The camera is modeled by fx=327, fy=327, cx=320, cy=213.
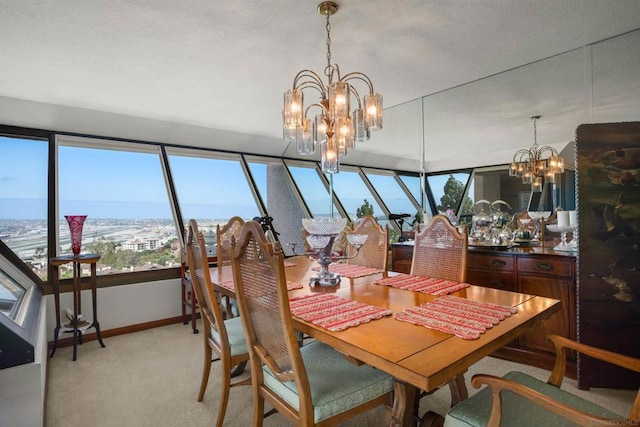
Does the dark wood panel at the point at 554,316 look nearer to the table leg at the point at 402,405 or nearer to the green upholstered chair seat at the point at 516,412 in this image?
the green upholstered chair seat at the point at 516,412

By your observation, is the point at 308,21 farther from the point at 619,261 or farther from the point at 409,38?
the point at 619,261

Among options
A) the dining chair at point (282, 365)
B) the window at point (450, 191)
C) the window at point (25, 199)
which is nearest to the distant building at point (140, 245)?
the window at point (25, 199)

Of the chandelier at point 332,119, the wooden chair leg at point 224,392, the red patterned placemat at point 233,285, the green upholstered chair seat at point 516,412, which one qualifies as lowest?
the wooden chair leg at point 224,392

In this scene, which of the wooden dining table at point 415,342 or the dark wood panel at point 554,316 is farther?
the dark wood panel at point 554,316

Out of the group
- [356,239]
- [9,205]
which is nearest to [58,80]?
[9,205]

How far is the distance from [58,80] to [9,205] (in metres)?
1.49

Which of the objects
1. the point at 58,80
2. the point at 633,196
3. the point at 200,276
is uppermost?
the point at 58,80

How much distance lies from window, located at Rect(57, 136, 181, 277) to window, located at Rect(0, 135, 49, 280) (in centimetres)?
16

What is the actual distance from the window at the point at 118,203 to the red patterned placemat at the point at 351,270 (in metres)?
2.35

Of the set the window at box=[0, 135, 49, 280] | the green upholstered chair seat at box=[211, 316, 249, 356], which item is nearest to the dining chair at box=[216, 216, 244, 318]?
the green upholstered chair seat at box=[211, 316, 249, 356]

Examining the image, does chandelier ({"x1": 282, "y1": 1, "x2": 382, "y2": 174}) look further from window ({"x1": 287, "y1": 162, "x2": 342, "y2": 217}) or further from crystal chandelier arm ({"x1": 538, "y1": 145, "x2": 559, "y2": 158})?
Answer: window ({"x1": 287, "y1": 162, "x2": 342, "y2": 217})

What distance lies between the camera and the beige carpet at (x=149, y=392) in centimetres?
195

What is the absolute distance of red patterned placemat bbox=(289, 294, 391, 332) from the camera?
1.31 m

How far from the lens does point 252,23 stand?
200cm
